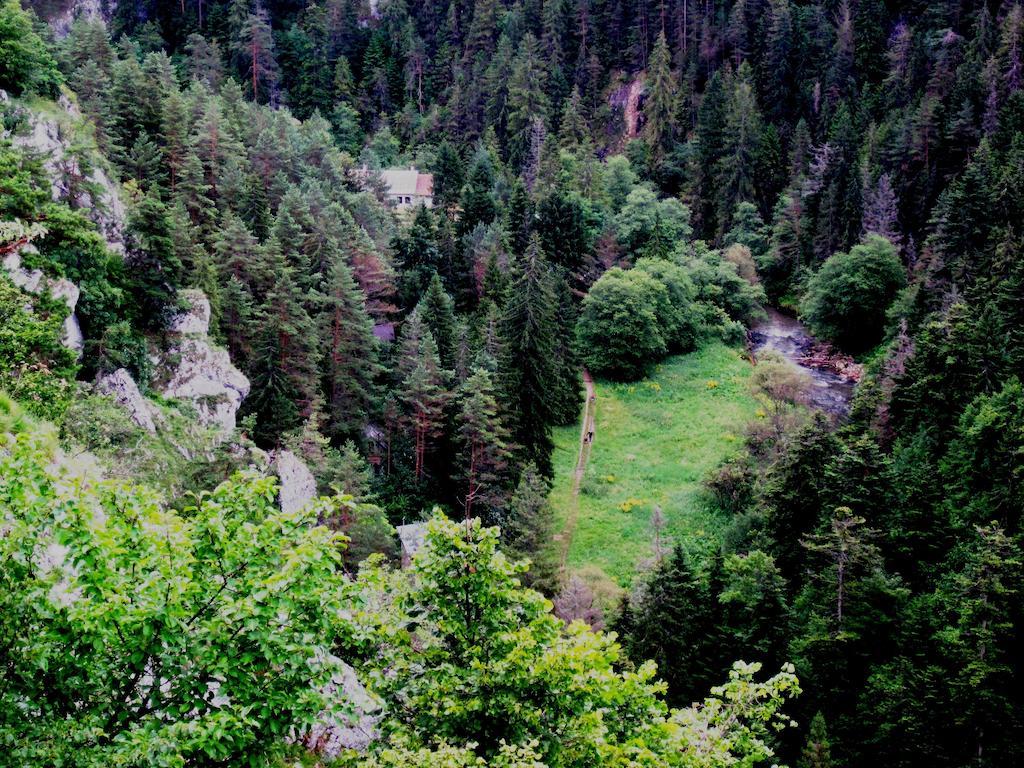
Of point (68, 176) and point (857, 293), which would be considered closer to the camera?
point (68, 176)

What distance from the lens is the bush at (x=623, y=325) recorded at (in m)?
65.6

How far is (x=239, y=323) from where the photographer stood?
44.8 meters

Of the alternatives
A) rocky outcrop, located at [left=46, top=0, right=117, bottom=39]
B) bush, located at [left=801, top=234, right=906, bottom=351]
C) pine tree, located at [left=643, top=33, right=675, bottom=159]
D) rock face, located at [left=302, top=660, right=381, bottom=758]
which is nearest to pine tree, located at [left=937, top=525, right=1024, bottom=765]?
rock face, located at [left=302, top=660, right=381, bottom=758]

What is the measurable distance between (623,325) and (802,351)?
642 inches

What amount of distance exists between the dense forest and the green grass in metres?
2.34

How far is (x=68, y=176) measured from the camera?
35.8m

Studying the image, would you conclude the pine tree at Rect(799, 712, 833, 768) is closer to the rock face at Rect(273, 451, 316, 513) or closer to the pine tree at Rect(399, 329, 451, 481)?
the rock face at Rect(273, 451, 316, 513)

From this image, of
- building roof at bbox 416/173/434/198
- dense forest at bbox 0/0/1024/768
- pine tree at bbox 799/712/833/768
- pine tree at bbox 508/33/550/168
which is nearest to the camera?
dense forest at bbox 0/0/1024/768

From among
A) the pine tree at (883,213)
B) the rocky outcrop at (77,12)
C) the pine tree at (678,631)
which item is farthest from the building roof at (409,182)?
the pine tree at (678,631)

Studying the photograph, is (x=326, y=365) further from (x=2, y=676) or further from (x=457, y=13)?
(x=457, y=13)

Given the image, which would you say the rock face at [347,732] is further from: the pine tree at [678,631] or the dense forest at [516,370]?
the pine tree at [678,631]

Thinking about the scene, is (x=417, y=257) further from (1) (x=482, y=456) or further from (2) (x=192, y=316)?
(2) (x=192, y=316)

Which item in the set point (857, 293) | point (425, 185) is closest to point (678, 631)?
point (857, 293)

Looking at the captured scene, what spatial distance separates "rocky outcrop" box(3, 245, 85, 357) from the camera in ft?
92.3
